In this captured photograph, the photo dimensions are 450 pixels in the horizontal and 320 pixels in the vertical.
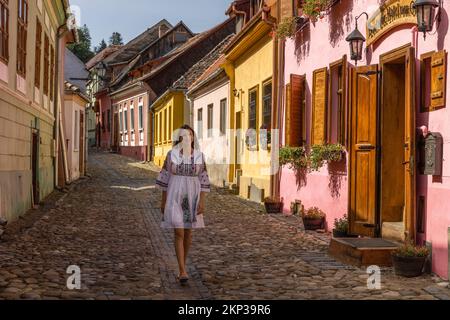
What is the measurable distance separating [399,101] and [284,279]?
11.0 feet

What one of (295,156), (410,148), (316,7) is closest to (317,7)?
(316,7)

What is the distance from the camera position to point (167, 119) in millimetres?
33125

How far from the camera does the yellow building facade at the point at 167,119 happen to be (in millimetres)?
31094

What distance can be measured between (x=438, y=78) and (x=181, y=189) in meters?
3.07

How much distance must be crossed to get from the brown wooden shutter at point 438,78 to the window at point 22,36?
813cm

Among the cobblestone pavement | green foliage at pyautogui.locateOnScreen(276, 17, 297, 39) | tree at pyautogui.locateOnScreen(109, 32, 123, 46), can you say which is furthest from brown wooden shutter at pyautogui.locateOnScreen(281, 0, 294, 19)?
tree at pyautogui.locateOnScreen(109, 32, 123, 46)

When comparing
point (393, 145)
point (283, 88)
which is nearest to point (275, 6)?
point (283, 88)

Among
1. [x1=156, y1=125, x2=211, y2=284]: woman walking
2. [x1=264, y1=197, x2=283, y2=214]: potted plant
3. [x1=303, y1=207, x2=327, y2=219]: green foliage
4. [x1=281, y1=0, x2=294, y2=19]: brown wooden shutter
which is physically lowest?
[x1=264, y1=197, x2=283, y2=214]: potted plant

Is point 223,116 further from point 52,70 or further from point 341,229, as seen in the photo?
point 341,229

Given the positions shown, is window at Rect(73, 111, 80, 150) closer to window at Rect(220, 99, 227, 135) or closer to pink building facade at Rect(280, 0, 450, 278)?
window at Rect(220, 99, 227, 135)

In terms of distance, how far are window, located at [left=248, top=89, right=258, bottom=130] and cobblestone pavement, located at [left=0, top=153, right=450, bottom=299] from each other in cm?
384

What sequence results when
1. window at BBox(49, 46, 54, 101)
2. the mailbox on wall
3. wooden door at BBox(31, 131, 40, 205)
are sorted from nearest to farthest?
the mailbox on wall < wooden door at BBox(31, 131, 40, 205) < window at BBox(49, 46, 54, 101)

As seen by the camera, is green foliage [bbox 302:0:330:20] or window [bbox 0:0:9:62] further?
green foliage [bbox 302:0:330:20]

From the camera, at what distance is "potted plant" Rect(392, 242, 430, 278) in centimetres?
674
